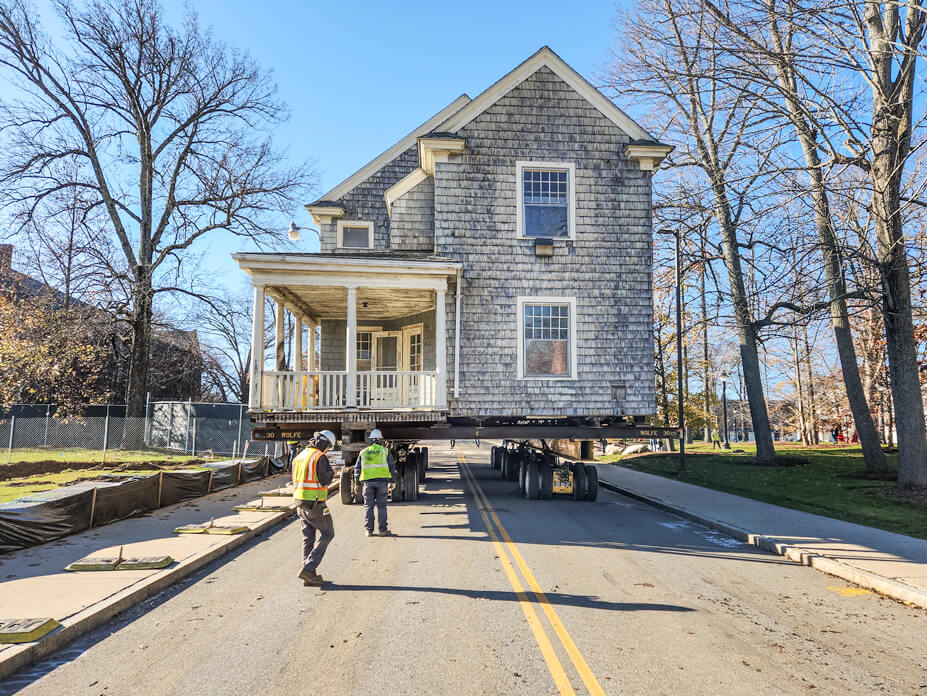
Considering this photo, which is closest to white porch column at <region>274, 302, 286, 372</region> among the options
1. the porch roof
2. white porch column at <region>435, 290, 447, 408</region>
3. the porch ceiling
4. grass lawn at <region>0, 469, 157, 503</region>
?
the porch ceiling

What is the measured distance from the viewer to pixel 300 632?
18.3 ft

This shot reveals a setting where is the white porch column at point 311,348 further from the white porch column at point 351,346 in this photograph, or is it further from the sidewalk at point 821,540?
the sidewalk at point 821,540

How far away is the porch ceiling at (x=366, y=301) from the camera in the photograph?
1483 cm

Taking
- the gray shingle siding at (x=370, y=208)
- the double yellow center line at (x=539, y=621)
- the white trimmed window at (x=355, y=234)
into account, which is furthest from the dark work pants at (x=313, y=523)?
the white trimmed window at (x=355, y=234)

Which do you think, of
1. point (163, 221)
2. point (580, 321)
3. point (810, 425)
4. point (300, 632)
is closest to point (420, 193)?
point (580, 321)

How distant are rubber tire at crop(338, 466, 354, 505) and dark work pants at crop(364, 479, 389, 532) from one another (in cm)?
408

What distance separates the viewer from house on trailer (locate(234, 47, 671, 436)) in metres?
14.0

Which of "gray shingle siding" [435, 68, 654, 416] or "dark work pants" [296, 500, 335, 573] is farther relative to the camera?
"gray shingle siding" [435, 68, 654, 416]

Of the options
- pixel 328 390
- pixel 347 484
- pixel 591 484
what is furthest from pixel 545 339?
pixel 347 484

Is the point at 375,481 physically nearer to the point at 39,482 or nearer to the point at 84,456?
the point at 39,482

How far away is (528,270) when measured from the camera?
14.6 meters

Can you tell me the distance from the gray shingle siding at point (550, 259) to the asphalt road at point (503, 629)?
521 cm

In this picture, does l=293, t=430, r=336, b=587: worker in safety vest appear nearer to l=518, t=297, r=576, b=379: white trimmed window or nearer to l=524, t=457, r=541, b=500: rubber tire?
l=518, t=297, r=576, b=379: white trimmed window

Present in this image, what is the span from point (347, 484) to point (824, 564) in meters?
9.91
